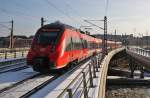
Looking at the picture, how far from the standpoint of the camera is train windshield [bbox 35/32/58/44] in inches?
805

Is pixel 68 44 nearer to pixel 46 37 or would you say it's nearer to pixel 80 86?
pixel 46 37

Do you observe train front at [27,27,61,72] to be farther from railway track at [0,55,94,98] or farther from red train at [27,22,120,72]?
railway track at [0,55,94,98]

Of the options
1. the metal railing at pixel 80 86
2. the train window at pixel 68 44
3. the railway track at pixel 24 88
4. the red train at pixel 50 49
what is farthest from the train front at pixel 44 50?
the metal railing at pixel 80 86

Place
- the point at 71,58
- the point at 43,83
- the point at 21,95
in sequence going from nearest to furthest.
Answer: the point at 21,95 → the point at 43,83 → the point at 71,58

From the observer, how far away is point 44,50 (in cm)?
1995

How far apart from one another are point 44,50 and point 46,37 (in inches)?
44.6

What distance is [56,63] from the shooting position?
63.6 ft

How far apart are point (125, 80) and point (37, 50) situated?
2173 centimetres

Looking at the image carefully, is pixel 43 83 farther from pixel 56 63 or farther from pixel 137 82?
pixel 137 82

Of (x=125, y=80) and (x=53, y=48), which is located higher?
(x=53, y=48)

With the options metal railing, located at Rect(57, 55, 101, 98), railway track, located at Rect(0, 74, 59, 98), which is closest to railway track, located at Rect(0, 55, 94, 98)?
railway track, located at Rect(0, 74, 59, 98)

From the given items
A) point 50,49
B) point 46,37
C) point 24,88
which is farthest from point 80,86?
point 46,37

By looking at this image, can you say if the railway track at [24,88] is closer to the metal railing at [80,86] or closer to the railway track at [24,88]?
the railway track at [24,88]

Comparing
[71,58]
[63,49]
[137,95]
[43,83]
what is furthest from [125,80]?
[43,83]
